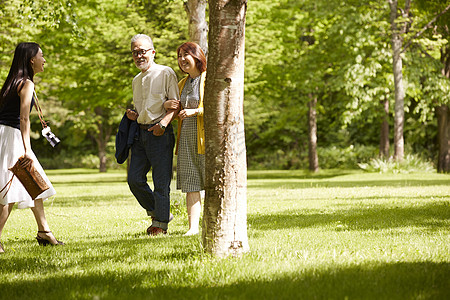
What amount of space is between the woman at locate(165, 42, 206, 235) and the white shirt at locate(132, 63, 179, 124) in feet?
0.51

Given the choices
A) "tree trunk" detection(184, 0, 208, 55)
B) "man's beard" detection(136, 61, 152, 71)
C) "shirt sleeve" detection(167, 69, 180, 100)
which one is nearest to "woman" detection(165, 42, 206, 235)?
"shirt sleeve" detection(167, 69, 180, 100)

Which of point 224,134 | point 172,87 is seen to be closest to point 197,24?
point 172,87

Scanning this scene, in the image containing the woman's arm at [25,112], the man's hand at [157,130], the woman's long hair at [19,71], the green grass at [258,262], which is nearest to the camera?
the green grass at [258,262]

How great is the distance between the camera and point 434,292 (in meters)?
3.66

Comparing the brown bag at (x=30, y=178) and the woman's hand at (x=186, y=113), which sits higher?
the woman's hand at (x=186, y=113)

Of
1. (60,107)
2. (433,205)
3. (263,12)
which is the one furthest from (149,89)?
(60,107)

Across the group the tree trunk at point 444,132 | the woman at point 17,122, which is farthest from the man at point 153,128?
the tree trunk at point 444,132

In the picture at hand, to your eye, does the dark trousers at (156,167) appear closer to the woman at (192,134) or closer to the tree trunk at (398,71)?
the woman at (192,134)

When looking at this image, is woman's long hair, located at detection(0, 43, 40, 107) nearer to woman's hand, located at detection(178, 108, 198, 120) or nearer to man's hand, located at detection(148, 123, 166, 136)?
man's hand, located at detection(148, 123, 166, 136)

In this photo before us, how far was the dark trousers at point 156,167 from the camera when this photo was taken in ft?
22.0

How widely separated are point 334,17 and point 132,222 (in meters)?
18.6

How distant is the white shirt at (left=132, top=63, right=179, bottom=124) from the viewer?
21.9 ft

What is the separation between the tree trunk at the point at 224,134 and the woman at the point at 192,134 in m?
1.67

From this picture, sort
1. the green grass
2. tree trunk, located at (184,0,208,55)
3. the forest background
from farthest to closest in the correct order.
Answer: the forest background → tree trunk, located at (184,0,208,55) → the green grass
